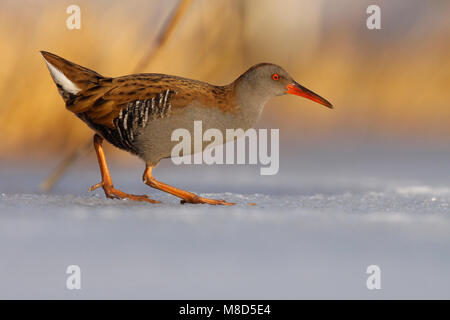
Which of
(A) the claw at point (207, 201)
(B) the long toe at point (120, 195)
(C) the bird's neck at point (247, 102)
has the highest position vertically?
(C) the bird's neck at point (247, 102)

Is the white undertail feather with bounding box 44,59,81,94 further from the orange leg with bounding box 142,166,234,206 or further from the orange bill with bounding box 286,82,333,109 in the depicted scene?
the orange bill with bounding box 286,82,333,109

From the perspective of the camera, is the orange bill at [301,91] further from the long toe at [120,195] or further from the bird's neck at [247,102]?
the long toe at [120,195]

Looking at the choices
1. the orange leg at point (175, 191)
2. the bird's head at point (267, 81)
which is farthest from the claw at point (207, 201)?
the bird's head at point (267, 81)

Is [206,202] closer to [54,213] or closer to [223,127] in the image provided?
[223,127]

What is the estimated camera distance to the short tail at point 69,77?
109 inches

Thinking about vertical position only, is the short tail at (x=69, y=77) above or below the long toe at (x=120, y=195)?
above

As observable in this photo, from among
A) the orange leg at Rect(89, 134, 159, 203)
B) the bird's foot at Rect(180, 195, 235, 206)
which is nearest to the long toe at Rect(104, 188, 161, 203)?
the orange leg at Rect(89, 134, 159, 203)

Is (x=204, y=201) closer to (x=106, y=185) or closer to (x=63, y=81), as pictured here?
(x=106, y=185)

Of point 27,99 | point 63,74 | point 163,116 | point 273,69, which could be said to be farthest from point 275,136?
point 27,99

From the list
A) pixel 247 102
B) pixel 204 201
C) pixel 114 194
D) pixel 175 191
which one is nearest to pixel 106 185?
pixel 114 194

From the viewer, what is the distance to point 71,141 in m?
3.54

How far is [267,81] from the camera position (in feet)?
9.13

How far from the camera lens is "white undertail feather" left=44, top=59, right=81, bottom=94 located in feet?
9.12

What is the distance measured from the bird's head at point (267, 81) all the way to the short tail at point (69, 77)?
626 mm
